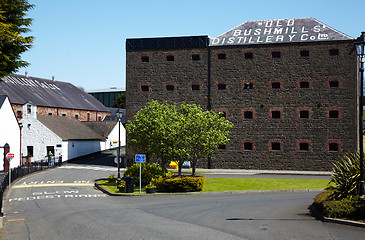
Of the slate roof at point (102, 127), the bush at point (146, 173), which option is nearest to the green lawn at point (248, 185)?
the bush at point (146, 173)

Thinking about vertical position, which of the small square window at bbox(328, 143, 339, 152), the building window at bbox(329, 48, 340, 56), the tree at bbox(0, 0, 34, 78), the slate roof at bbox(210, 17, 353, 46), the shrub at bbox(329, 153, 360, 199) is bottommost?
the shrub at bbox(329, 153, 360, 199)

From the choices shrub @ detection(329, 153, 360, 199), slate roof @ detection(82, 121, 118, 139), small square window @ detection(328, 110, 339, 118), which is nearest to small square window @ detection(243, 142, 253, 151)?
small square window @ detection(328, 110, 339, 118)

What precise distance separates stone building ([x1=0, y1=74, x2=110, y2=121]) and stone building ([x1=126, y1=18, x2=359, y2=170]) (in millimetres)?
28565

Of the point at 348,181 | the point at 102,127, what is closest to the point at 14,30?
the point at 348,181

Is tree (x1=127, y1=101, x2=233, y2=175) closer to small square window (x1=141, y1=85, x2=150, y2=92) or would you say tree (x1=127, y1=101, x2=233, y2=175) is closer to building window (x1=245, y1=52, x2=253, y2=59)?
building window (x1=245, y1=52, x2=253, y2=59)

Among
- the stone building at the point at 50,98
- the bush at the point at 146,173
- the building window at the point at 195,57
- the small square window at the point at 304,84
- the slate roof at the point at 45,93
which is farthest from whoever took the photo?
the slate roof at the point at 45,93

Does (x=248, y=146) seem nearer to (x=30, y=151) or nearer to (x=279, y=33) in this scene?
(x=279, y=33)

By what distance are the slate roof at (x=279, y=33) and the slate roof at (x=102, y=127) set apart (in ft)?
110

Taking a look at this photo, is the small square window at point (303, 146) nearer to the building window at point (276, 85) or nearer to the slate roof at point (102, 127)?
the building window at point (276, 85)

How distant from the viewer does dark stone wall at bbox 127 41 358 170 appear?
47.3m

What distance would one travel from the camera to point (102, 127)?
79000mm

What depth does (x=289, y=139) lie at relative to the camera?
48656mm

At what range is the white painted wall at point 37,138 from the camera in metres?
58.6

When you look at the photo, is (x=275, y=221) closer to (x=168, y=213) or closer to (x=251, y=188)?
(x=168, y=213)
